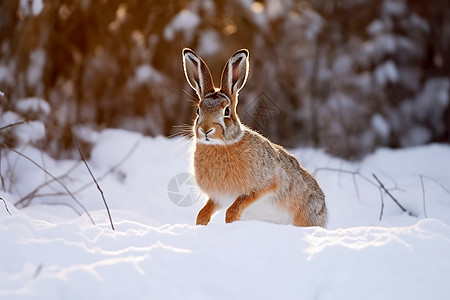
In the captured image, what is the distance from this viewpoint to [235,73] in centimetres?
369

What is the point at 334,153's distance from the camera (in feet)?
24.0

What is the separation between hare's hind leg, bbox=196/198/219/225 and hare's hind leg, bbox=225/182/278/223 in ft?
0.66

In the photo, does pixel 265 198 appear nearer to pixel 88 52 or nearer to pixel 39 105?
pixel 39 105

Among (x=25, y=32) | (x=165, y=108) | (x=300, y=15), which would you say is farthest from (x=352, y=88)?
(x=25, y=32)

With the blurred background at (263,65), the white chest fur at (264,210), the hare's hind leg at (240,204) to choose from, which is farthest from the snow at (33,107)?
the hare's hind leg at (240,204)

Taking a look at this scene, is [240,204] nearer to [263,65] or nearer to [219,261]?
[219,261]

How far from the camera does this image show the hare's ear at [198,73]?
3.66m

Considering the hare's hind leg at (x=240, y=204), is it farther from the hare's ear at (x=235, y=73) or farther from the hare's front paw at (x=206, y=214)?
the hare's ear at (x=235, y=73)

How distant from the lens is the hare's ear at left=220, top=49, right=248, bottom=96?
3.60 m

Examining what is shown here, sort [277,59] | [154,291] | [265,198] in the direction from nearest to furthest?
[154,291], [265,198], [277,59]

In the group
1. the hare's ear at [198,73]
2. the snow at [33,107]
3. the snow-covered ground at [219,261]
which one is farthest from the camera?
the snow at [33,107]

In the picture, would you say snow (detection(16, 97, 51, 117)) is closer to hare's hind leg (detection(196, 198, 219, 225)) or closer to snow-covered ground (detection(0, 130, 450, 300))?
snow-covered ground (detection(0, 130, 450, 300))

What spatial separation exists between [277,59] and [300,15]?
4.03 feet

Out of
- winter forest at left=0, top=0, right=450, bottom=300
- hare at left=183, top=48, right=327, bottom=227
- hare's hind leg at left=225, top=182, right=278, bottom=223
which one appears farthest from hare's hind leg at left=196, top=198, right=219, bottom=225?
winter forest at left=0, top=0, right=450, bottom=300
